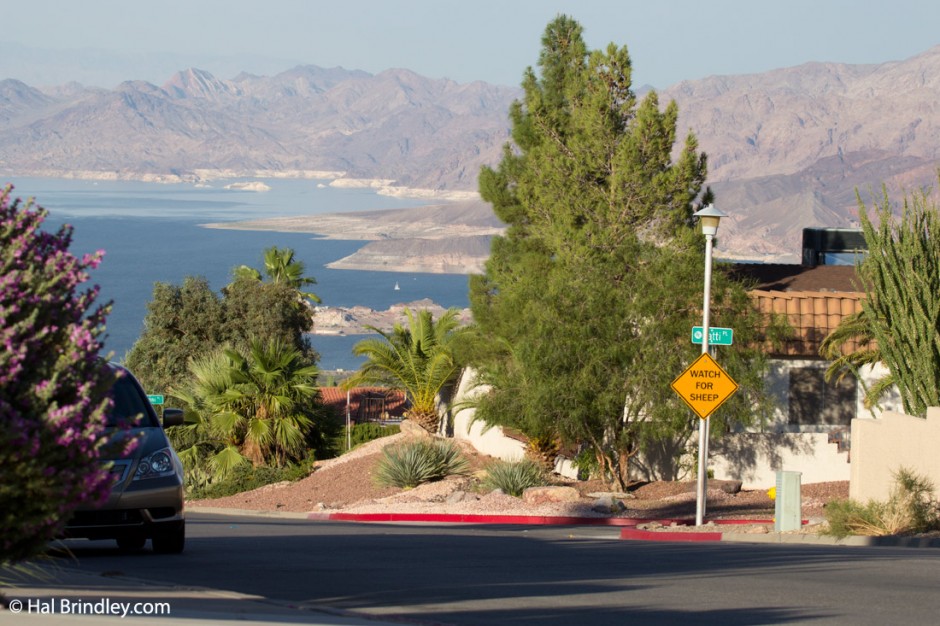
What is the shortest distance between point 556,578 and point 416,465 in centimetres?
1687

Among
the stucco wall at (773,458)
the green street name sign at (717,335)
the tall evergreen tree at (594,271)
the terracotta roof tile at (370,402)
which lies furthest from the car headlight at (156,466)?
the terracotta roof tile at (370,402)

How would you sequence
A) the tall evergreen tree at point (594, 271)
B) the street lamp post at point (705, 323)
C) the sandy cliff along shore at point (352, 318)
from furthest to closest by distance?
1. the sandy cliff along shore at point (352, 318)
2. the tall evergreen tree at point (594, 271)
3. the street lamp post at point (705, 323)

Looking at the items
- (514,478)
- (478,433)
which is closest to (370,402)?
(478,433)

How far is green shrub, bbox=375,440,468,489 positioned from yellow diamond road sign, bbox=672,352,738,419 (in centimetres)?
944

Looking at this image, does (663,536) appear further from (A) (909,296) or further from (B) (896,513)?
(A) (909,296)

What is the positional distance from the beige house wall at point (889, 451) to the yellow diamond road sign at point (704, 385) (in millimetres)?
2074

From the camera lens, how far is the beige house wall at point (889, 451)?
17.4 metres

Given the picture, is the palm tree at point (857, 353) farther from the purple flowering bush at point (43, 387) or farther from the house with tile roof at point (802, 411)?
the purple flowering bush at point (43, 387)

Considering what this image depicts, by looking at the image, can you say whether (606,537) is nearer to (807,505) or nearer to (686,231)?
(807,505)

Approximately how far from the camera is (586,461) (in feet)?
90.8

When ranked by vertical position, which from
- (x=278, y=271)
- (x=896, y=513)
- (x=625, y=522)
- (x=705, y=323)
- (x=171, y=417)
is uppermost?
(x=278, y=271)

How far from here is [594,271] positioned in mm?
25688

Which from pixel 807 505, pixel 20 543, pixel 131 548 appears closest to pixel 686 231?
pixel 807 505

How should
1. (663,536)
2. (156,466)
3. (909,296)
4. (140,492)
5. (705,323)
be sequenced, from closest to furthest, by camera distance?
(140,492)
(156,466)
(663,536)
(705,323)
(909,296)
